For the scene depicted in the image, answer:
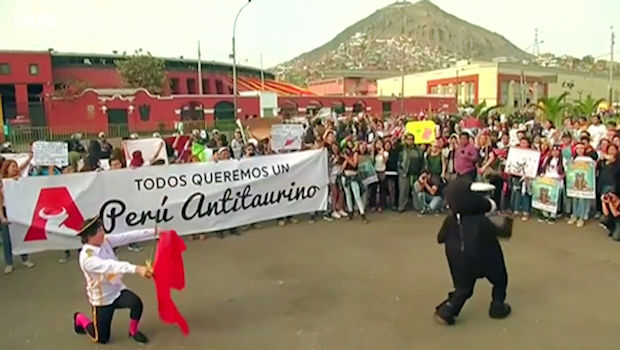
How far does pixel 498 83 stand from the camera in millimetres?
78188

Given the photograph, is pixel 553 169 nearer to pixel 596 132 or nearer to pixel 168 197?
pixel 596 132

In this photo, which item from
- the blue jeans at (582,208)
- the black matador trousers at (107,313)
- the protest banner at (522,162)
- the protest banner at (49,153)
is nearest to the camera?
the black matador trousers at (107,313)

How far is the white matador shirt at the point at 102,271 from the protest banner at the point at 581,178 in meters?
7.54

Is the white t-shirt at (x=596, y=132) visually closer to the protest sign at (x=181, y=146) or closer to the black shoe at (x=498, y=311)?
the black shoe at (x=498, y=311)

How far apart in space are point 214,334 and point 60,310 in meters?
2.04

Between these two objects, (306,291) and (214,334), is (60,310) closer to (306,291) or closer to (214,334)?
(214,334)

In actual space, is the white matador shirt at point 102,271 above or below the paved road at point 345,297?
above

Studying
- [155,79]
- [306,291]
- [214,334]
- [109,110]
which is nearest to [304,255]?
[306,291]

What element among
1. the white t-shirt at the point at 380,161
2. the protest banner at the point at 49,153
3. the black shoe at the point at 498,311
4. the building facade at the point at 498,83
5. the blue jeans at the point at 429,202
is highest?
the building facade at the point at 498,83

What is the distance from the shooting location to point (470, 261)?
18.2 feet

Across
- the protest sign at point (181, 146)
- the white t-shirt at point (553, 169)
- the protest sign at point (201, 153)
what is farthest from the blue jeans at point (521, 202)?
the protest sign at point (181, 146)

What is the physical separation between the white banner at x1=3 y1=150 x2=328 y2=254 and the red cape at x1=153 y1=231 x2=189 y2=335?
11.7ft

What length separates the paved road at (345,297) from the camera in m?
5.42

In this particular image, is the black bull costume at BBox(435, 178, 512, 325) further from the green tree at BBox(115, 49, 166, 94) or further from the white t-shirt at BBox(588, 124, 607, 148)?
the green tree at BBox(115, 49, 166, 94)
